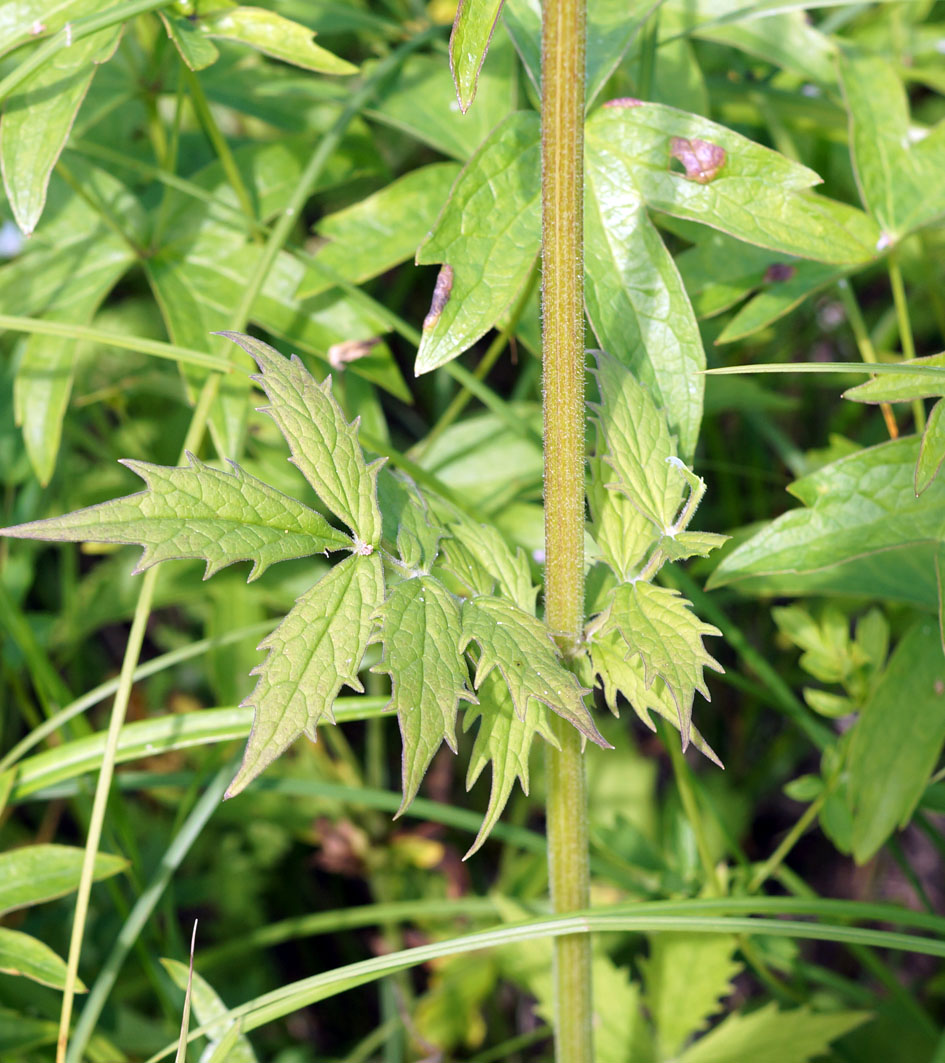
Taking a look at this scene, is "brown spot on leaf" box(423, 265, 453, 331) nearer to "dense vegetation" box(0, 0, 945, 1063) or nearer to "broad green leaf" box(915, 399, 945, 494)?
"dense vegetation" box(0, 0, 945, 1063)

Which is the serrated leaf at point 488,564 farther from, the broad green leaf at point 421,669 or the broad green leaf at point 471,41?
the broad green leaf at point 471,41

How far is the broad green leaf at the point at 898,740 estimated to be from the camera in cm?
120

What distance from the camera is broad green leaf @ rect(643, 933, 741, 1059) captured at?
133 cm

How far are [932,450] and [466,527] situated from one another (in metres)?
0.44

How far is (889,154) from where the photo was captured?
1.36m

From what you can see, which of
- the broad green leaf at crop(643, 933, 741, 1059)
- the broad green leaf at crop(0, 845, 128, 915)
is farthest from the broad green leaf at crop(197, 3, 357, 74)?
the broad green leaf at crop(643, 933, 741, 1059)

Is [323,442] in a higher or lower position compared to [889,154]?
lower

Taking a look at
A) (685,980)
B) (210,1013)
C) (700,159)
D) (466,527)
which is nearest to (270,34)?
(700,159)

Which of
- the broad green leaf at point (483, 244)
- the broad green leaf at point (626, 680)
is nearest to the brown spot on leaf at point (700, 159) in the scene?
the broad green leaf at point (483, 244)

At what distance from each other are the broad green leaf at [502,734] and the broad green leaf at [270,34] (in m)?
0.77

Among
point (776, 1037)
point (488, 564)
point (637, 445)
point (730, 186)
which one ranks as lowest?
point (776, 1037)

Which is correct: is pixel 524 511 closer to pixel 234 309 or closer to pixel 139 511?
pixel 234 309

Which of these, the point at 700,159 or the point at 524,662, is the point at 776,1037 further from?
the point at 700,159

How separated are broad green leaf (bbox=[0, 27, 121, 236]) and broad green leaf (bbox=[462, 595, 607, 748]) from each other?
74cm
